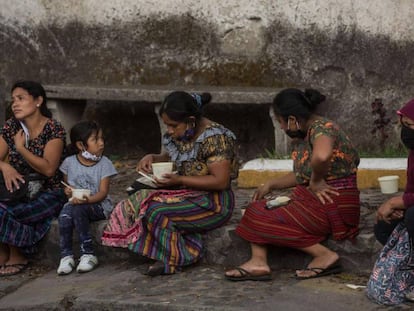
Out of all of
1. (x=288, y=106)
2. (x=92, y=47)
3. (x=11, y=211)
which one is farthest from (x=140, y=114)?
(x=288, y=106)

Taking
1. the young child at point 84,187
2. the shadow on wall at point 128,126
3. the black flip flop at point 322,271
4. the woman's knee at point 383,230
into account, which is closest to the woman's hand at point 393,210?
the woman's knee at point 383,230

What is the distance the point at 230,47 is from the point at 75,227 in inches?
90.5

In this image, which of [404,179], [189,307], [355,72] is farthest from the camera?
[355,72]

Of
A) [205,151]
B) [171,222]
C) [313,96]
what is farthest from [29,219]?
[313,96]

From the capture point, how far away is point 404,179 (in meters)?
6.55

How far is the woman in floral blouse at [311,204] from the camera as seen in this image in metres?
5.20

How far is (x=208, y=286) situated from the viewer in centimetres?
527

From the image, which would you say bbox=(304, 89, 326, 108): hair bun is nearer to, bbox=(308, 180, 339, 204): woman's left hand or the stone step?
bbox=(308, 180, 339, 204): woman's left hand

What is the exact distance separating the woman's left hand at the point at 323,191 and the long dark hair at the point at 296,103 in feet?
1.13

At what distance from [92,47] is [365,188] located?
8.22 feet

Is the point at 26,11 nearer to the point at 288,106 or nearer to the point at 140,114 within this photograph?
the point at 140,114

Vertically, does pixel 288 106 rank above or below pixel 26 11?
below

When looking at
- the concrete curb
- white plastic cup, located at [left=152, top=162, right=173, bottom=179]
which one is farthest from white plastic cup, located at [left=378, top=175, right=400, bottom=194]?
white plastic cup, located at [left=152, top=162, right=173, bottom=179]

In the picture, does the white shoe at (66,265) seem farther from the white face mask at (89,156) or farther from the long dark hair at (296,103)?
the long dark hair at (296,103)
